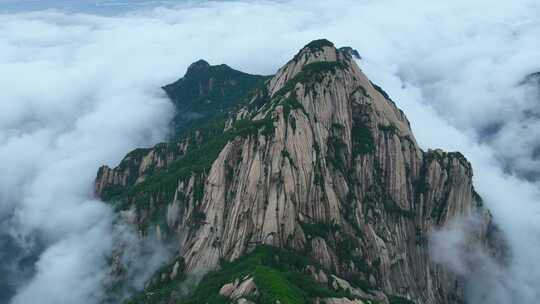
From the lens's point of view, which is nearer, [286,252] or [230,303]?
[230,303]

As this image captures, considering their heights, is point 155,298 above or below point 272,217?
below

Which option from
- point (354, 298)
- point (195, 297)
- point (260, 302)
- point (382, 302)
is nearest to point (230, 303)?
point (260, 302)

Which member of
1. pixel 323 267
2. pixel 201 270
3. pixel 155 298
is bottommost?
pixel 155 298

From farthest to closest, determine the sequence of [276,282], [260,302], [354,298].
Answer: [354,298]
[276,282]
[260,302]

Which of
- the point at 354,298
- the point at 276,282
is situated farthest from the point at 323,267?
the point at 276,282

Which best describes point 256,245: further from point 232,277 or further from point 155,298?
point 155,298

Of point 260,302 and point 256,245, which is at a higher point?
point 256,245

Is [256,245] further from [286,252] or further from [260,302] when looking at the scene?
[260,302]

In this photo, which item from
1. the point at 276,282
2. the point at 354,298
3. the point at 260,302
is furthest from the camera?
the point at 354,298

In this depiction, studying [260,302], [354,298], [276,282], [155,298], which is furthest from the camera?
[155,298]
